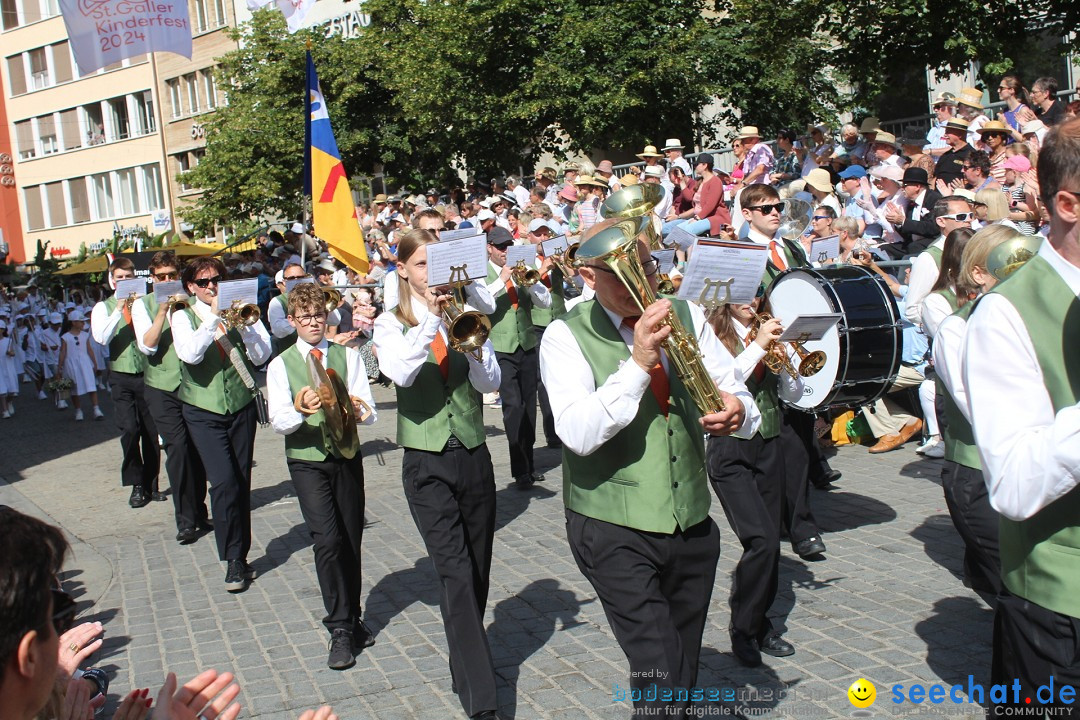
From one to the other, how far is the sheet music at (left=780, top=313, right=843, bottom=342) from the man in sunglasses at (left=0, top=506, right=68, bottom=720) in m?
3.73

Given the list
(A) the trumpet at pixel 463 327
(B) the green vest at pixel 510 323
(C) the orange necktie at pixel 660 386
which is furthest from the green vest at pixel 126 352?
(C) the orange necktie at pixel 660 386

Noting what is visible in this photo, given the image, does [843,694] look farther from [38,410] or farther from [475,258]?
[38,410]

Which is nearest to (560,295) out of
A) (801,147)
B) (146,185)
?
(801,147)

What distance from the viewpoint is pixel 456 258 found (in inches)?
198

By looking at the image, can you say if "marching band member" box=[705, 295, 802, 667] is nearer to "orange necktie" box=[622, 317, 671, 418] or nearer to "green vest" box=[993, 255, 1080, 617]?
"orange necktie" box=[622, 317, 671, 418]

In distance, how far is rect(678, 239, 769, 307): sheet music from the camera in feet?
13.9

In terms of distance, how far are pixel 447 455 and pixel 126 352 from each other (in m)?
5.78

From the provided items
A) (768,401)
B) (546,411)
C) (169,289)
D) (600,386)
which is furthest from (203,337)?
(600,386)

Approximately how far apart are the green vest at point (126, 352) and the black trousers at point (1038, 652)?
8376mm

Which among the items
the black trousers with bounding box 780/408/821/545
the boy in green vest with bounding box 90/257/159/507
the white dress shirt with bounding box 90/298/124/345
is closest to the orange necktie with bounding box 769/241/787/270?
the black trousers with bounding box 780/408/821/545

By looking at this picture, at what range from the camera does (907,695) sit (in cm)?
468

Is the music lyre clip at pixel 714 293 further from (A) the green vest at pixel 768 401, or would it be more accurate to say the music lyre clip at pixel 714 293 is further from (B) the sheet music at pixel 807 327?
(A) the green vest at pixel 768 401

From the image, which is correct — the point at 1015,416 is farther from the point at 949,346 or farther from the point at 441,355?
the point at 441,355

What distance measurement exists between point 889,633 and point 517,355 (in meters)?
4.88
